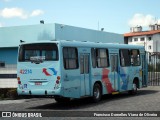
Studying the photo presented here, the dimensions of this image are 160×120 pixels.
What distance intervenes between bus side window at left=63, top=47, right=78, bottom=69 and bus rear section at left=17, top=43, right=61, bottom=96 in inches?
16.7

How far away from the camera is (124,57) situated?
21672mm

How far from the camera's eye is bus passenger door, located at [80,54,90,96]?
1773 cm

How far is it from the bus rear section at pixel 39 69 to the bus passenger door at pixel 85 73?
170 centimetres

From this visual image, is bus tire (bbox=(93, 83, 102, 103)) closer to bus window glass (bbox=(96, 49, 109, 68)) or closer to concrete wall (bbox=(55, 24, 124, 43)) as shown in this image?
bus window glass (bbox=(96, 49, 109, 68))

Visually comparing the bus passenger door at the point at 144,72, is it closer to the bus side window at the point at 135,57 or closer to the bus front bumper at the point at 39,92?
the bus side window at the point at 135,57

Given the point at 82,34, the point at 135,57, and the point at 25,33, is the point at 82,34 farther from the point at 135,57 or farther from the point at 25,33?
the point at 135,57

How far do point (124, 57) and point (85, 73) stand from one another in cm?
431

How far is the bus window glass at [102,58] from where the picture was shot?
1916 centimetres

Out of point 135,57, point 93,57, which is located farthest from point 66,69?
point 135,57

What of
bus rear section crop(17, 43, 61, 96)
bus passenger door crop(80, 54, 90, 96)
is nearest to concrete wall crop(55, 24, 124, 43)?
bus passenger door crop(80, 54, 90, 96)

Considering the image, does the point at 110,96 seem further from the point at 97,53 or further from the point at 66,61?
the point at 66,61

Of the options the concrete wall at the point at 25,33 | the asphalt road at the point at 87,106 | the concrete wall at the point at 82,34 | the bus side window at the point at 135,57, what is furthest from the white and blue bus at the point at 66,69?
the concrete wall at the point at 25,33

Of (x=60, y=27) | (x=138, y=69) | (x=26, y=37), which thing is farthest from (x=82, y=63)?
(x=26, y=37)

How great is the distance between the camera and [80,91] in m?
17.5
